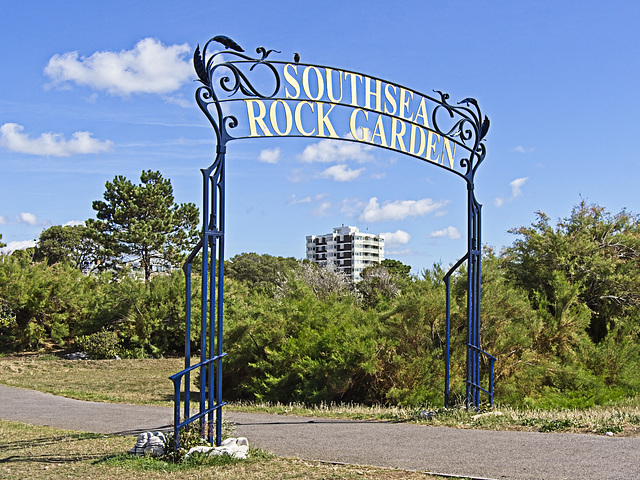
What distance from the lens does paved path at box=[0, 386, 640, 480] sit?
5.91 metres

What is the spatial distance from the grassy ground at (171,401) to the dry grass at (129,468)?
8.97 feet

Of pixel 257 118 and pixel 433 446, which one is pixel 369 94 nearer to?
pixel 257 118

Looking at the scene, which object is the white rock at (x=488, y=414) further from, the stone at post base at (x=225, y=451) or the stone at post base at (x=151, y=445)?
the stone at post base at (x=151, y=445)

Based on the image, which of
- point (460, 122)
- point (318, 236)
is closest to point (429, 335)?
point (460, 122)

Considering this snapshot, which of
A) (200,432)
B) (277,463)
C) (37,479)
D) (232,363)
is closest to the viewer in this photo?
(37,479)

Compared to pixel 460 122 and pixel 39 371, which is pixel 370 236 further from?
pixel 460 122

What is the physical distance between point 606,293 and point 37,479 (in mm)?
13749

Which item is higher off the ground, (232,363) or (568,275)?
(568,275)

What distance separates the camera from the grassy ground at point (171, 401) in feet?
26.1

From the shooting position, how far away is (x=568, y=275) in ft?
51.2

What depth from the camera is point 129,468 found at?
6117 millimetres

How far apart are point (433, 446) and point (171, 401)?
6987 millimetres

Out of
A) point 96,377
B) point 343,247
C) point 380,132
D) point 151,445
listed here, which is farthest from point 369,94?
point 343,247

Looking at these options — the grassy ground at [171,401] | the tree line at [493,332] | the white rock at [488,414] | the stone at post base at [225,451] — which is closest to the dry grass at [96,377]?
the grassy ground at [171,401]
